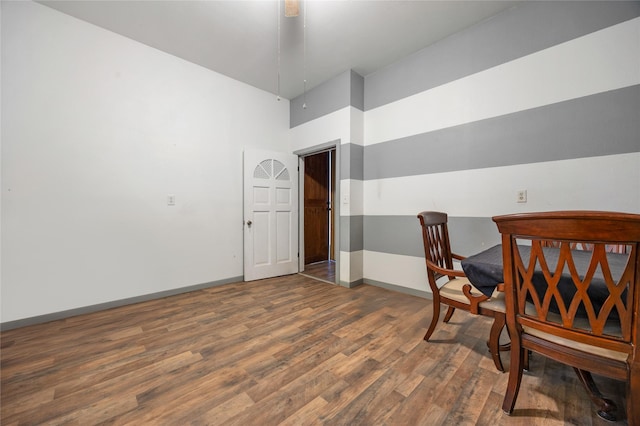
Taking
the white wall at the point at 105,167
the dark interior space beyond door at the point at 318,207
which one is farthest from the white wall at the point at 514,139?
the white wall at the point at 105,167

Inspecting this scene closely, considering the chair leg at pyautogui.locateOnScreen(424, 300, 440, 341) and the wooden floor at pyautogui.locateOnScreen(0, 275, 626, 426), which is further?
the chair leg at pyautogui.locateOnScreen(424, 300, 440, 341)

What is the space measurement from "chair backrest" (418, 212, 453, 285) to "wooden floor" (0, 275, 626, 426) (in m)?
0.61

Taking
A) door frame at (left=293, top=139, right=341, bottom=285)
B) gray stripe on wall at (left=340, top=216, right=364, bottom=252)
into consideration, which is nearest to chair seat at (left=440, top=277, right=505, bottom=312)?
gray stripe on wall at (left=340, top=216, right=364, bottom=252)

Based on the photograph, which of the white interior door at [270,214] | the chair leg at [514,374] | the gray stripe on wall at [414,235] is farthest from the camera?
the white interior door at [270,214]

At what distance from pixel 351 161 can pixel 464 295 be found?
7.24ft

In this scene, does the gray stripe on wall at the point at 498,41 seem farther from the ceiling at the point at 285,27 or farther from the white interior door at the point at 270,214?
the white interior door at the point at 270,214

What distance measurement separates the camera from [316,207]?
5.03 meters

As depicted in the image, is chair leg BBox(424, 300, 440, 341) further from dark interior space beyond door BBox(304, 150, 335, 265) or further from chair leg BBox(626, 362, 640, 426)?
dark interior space beyond door BBox(304, 150, 335, 265)

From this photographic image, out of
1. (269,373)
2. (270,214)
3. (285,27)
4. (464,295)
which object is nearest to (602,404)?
(464,295)

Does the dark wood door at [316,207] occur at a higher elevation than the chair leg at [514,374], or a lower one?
higher

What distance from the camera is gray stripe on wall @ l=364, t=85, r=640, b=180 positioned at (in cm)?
189

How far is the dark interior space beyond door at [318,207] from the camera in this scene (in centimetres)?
483

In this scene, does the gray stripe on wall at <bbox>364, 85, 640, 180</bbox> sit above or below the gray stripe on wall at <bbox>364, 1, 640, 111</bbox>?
below

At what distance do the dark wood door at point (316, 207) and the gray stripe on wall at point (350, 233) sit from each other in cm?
147
